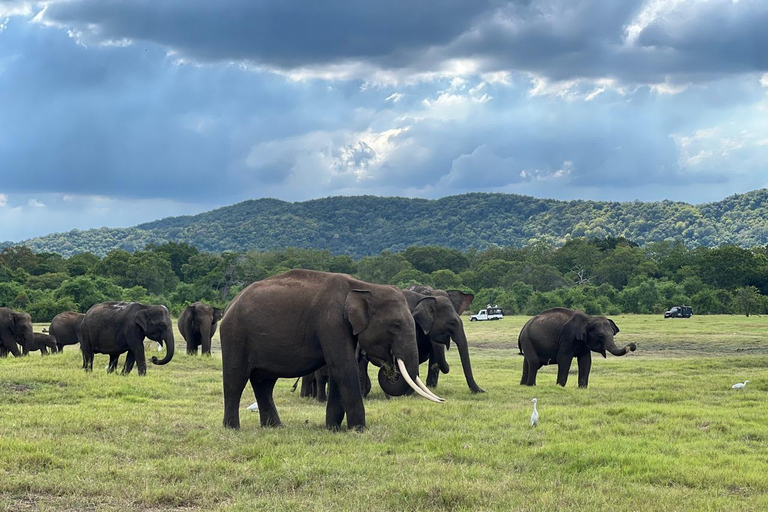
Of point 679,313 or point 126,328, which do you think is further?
point 679,313

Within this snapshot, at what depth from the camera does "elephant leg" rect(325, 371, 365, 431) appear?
12.4 m

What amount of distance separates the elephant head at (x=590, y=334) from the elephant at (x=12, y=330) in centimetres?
1817

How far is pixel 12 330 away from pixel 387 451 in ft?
70.5

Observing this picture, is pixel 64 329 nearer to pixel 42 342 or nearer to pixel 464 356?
pixel 42 342

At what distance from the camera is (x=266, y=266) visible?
113875 millimetres

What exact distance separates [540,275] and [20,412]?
78.2 m

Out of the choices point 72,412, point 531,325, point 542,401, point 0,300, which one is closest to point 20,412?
point 72,412

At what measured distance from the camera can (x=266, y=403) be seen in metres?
13.2

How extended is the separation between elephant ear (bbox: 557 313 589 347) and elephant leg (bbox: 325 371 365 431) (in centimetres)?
934

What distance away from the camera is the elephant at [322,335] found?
12.5 meters

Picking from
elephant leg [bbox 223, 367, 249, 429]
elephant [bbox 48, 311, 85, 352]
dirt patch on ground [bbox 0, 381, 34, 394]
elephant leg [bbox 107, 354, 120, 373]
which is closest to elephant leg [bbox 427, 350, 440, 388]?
elephant leg [bbox 223, 367, 249, 429]

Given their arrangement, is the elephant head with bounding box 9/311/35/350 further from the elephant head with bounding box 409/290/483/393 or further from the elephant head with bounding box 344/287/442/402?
the elephant head with bounding box 344/287/442/402

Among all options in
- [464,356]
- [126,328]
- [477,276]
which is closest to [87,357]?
[126,328]

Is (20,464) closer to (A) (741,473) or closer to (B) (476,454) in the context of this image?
(B) (476,454)
